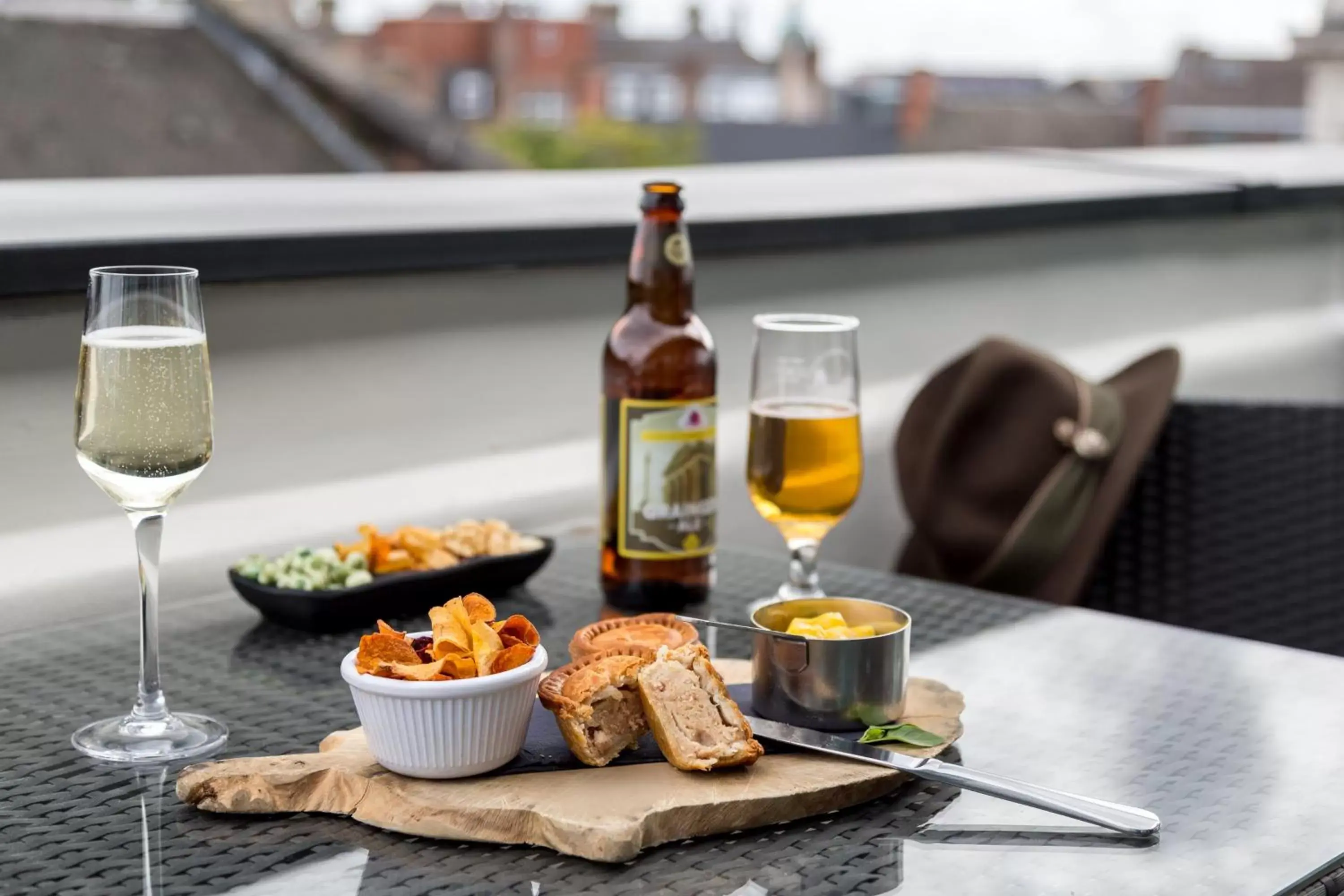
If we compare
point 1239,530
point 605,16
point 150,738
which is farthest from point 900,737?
point 605,16

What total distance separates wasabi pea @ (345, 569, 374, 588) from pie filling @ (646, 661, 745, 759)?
380mm

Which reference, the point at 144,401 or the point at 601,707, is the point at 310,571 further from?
the point at 601,707

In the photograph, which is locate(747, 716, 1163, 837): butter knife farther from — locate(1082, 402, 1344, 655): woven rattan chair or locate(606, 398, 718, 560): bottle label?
locate(1082, 402, 1344, 655): woven rattan chair

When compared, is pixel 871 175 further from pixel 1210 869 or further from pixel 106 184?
pixel 1210 869

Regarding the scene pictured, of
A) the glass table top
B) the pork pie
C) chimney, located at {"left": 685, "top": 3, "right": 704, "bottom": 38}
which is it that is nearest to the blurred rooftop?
the glass table top

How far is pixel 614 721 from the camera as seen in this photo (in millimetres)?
827

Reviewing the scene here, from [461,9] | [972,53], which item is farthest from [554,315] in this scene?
[461,9]

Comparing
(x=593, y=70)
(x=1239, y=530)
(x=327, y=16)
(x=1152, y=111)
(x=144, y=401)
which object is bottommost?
(x=1239, y=530)

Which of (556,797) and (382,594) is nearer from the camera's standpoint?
(556,797)

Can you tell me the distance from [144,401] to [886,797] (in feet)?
1.59

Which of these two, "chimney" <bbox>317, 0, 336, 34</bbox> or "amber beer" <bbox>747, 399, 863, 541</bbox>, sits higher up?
"chimney" <bbox>317, 0, 336, 34</bbox>

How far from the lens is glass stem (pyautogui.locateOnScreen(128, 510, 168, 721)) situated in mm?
915

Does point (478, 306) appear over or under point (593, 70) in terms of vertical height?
under

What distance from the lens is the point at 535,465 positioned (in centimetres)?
167
